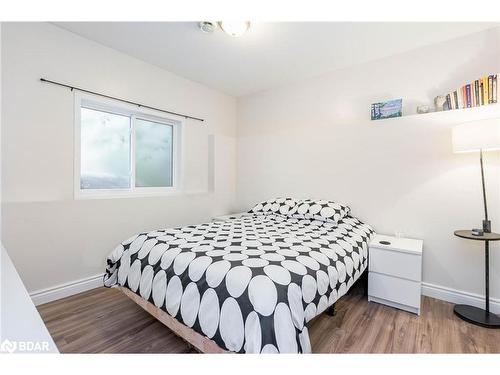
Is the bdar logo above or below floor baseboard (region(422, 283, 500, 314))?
above

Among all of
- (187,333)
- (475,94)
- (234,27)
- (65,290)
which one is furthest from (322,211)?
(65,290)

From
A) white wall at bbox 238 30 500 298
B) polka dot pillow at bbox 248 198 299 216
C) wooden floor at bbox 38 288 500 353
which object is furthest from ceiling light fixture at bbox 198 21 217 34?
wooden floor at bbox 38 288 500 353

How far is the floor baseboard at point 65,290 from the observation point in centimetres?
212

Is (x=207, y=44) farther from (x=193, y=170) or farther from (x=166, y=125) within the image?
(x=193, y=170)

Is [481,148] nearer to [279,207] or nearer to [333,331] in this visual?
→ [333,331]

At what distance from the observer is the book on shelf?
2021 mm

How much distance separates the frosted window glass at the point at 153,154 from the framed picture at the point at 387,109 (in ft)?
8.12

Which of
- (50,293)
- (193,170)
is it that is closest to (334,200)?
(193,170)

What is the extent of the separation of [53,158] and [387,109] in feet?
10.6

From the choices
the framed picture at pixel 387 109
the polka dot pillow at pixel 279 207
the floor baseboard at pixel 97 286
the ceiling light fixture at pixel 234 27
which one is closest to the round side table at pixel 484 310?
the floor baseboard at pixel 97 286

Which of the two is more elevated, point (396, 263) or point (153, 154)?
point (153, 154)

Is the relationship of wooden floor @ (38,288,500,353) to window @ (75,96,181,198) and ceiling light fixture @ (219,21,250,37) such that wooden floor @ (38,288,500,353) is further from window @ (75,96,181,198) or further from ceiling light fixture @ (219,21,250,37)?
ceiling light fixture @ (219,21,250,37)

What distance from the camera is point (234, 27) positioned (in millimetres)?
2107

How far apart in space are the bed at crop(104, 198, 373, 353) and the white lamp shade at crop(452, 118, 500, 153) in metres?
1.07
